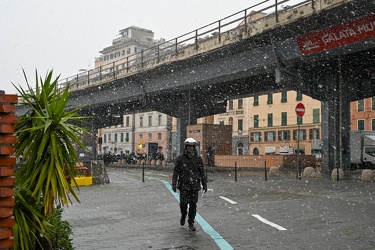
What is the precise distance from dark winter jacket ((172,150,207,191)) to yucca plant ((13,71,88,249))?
4398 mm

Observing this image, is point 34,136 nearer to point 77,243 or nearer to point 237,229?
point 77,243

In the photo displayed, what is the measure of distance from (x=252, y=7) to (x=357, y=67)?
6998 millimetres

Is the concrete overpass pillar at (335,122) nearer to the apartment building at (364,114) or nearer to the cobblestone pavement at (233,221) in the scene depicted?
the cobblestone pavement at (233,221)

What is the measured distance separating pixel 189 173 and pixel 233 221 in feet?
4.92

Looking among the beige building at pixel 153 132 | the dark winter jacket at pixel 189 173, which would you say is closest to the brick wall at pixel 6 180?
the dark winter jacket at pixel 189 173

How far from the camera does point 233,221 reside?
31.0 feet

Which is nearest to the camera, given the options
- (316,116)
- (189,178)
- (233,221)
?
(189,178)

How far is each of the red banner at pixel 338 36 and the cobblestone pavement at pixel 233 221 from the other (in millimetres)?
8268

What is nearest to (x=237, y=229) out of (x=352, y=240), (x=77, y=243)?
(x=352, y=240)

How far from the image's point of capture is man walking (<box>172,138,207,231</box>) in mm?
8676

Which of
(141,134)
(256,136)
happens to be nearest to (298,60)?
(256,136)

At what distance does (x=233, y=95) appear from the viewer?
1491 inches

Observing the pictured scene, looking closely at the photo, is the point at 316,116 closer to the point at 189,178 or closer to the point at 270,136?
the point at 270,136

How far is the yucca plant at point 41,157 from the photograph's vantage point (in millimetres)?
4172
